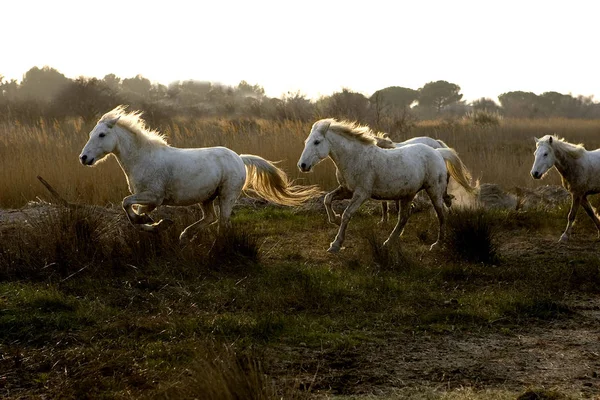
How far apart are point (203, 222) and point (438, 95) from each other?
69429mm

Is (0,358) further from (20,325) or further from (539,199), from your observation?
(539,199)

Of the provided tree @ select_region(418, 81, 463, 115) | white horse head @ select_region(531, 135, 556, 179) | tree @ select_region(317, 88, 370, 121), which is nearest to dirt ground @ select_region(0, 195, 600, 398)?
white horse head @ select_region(531, 135, 556, 179)

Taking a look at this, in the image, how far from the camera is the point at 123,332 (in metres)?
→ 6.13

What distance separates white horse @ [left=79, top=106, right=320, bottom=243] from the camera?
8594 millimetres

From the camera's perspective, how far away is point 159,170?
8.88 metres

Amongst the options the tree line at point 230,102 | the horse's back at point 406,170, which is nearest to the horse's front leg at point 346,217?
the horse's back at point 406,170

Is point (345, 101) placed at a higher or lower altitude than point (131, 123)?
lower

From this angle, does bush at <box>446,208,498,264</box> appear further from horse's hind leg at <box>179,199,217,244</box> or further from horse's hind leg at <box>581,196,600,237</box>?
horse's hind leg at <box>179,199,217,244</box>

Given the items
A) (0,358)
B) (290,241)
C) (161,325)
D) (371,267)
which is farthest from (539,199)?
(0,358)

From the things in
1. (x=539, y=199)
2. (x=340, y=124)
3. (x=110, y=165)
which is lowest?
(x=539, y=199)

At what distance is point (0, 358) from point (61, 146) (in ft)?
33.9

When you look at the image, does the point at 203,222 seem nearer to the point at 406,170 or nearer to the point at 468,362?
the point at 406,170

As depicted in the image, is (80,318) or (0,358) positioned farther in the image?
(80,318)

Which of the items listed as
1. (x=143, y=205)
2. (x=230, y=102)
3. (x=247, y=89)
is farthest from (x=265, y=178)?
(x=247, y=89)
